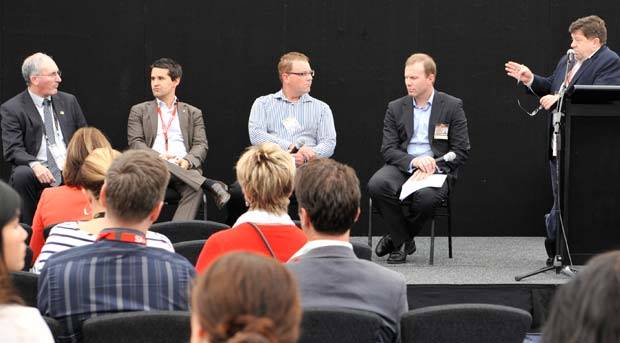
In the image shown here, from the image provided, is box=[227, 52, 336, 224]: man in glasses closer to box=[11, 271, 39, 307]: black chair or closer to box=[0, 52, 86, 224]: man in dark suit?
box=[0, 52, 86, 224]: man in dark suit

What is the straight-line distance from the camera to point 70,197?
4.16 meters

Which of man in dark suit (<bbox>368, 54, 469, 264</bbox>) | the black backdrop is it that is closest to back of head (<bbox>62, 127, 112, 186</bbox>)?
man in dark suit (<bbox>368, 54, 469, 264</bbox>)

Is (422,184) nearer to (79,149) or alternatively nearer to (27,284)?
(79,149)

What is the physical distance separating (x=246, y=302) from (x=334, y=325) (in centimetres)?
106

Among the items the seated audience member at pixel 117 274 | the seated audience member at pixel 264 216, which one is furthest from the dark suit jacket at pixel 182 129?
the seated audience member at pixel 117 274

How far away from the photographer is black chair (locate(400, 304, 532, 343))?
103 inches

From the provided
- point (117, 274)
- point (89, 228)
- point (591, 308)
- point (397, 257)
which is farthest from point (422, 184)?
point (591, 308)

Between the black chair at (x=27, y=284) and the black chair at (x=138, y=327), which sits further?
the black chair at (x=27, y=284)

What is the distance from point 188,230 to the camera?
4.40 m

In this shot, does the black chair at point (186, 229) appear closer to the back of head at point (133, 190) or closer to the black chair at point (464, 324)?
the back of head at point (133, 190)

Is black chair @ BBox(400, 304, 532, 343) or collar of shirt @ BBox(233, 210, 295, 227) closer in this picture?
black chair @ BBox(400, 304, 532, 343)

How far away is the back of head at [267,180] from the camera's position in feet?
11.3

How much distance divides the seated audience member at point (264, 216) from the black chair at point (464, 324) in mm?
773

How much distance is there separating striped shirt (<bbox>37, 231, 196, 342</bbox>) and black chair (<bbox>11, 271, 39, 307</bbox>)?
264 millimetres
